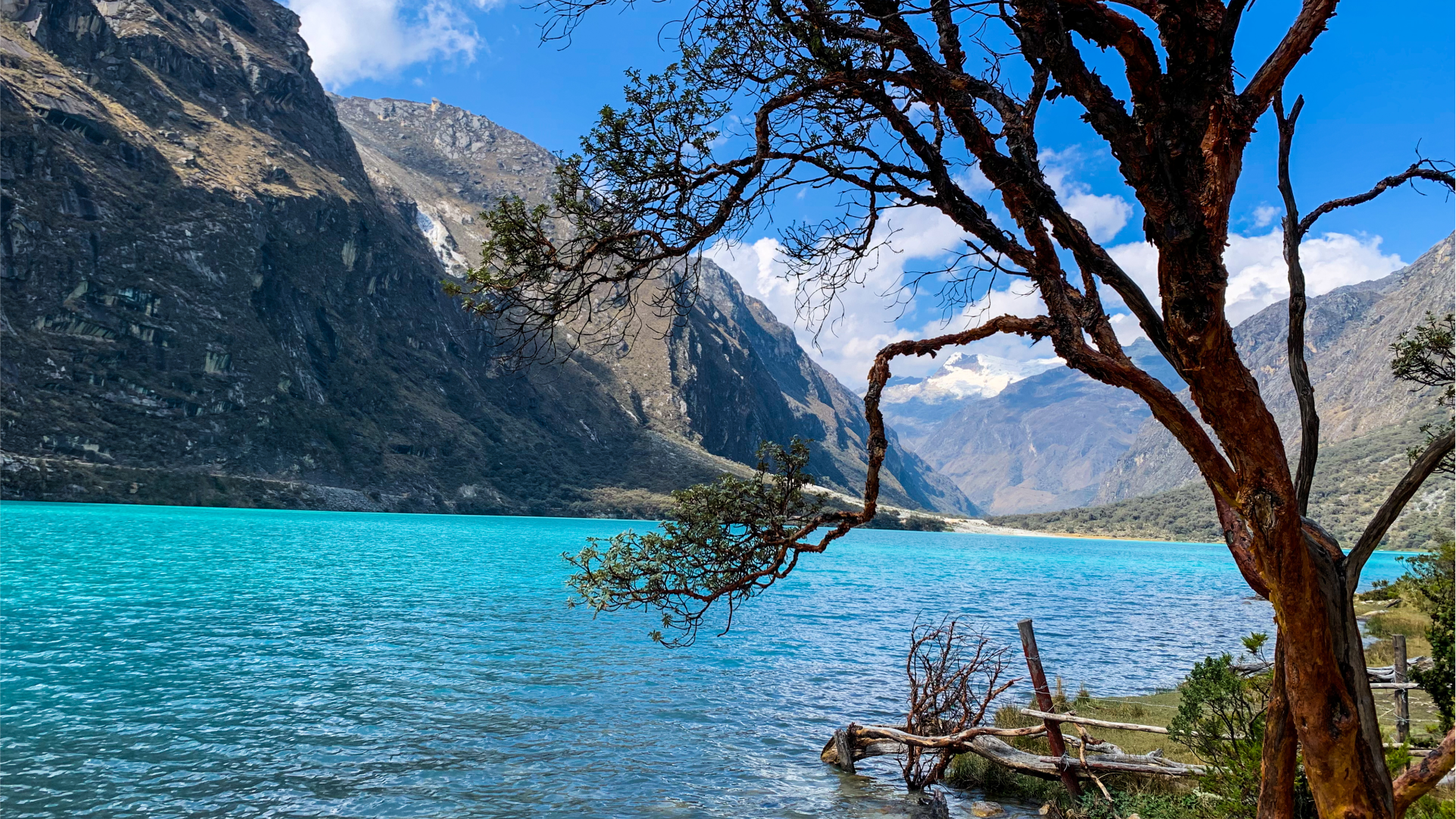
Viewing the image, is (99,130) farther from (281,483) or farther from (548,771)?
(548,771)

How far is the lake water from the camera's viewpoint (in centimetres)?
1397

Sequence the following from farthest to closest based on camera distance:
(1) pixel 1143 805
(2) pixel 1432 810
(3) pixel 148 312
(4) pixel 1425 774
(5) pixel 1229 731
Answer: (3) pixel 148 312 < (1) pixel 1143 805 < (5) pixel 1229 731 < (2) pixel 1432 810 < (4) pixel 1425 774

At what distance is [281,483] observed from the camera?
6235 inches

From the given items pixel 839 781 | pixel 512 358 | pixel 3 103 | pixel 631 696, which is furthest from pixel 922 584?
pixel 3 103

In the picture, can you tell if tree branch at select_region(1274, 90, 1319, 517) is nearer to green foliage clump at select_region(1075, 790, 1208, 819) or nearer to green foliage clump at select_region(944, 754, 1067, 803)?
green foliage clump at select_region(1075, 790, 1208, 819)

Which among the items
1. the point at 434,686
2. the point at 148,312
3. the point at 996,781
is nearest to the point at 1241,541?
the point at 996,781

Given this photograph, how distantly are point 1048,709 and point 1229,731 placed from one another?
11.1ft

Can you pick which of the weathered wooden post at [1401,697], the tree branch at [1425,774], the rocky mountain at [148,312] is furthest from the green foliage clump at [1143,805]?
the rocky mountain at [148,312]

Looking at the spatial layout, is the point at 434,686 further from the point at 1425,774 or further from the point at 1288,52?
the point at 1288,52

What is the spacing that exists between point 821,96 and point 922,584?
66.8m

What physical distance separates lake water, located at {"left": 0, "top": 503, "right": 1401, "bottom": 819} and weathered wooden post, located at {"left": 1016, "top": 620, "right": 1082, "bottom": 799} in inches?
119

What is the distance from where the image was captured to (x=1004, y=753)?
1439cm

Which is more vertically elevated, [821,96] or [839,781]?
[821,96]

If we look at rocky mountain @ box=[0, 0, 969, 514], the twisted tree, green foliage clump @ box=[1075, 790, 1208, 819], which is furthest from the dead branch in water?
rocky mountain @ box=[0, 0, 969, 514]
